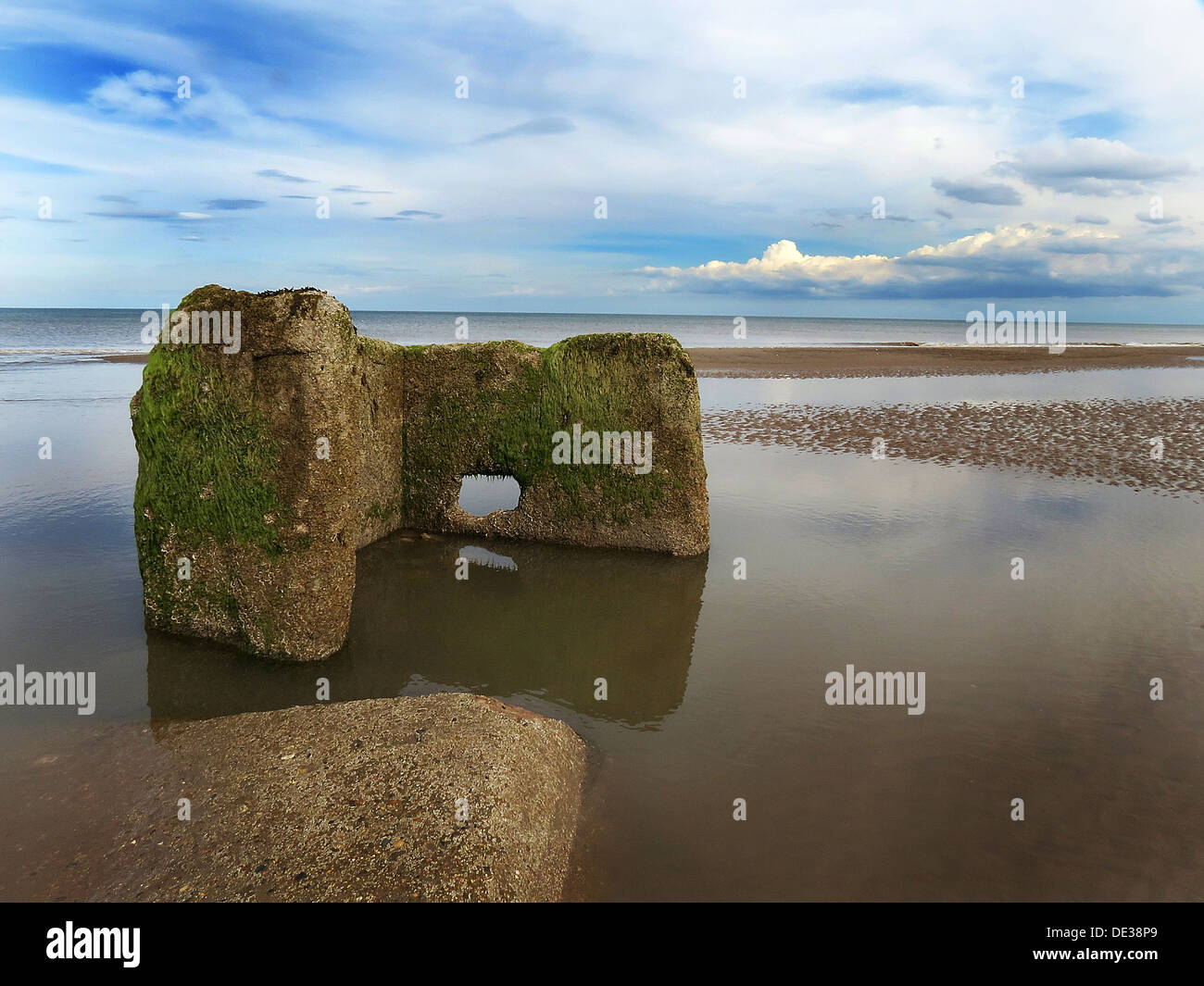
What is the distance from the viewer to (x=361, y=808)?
215 inches

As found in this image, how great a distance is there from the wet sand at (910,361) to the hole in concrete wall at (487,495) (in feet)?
89.3

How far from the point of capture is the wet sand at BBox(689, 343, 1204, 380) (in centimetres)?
4525

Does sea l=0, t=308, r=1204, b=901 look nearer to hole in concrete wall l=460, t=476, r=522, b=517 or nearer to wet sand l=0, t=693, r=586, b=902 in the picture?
wet sand l=0, t=693, r=586, b=902

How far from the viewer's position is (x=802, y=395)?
3278 centimetres

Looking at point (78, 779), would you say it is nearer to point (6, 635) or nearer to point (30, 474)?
point (6, 635)

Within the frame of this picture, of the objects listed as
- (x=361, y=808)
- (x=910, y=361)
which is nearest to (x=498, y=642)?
(x=361, y=808)

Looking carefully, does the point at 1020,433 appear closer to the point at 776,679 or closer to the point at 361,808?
the point at 776,679

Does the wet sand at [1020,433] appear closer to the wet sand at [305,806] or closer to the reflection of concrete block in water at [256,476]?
the reflection of concrete block in water at [256,476]

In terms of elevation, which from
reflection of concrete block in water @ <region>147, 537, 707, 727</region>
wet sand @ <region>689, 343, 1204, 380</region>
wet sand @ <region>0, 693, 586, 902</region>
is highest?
wet sand @ <region>689, 343, 1204, 380</region>

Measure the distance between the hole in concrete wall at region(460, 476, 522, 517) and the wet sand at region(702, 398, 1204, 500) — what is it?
806 centimetres

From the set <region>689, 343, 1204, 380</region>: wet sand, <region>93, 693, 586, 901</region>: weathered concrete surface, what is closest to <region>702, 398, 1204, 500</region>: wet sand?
<region>689, 343, 1204, 380</region>: wet sand

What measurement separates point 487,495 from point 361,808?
1020 centimetres
